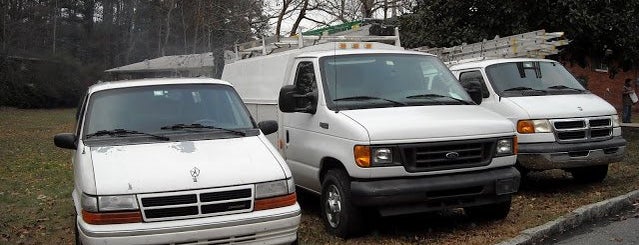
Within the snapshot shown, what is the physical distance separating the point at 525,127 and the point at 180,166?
4706mm

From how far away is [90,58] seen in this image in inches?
1647

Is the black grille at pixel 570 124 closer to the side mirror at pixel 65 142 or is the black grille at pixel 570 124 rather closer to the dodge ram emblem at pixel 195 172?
the dodge ram emblem at pixel 195 172

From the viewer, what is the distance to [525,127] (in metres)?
7.70

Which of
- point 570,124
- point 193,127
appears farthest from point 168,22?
point 193,127

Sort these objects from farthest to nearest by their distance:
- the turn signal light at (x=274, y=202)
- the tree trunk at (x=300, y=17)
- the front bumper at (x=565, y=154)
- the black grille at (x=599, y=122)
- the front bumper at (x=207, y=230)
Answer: the tree trunk at (x=300, y=17)
the black grille at (x=599, y=122)
the front bumper at (x=565, y=154)
the turn signal light at (x=274, y=202)
the front bumper at (x=207, y=230)

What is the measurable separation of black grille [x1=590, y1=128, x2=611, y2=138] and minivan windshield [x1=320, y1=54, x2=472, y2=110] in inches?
86.2

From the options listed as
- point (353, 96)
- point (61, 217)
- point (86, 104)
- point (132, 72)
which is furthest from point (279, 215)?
point (132, 72)

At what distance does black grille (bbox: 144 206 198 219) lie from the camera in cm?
446

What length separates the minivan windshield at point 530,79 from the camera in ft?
27.5

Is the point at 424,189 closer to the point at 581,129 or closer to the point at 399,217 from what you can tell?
the point at 399,217

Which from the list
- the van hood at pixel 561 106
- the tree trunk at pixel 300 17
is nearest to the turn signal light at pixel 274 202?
the van hood at pixel 561 106

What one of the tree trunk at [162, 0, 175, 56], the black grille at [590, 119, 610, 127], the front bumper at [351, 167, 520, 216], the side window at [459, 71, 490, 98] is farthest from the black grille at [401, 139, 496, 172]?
the tree trunk at [162, 0, 175, 56]

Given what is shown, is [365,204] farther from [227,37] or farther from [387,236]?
[227,37]

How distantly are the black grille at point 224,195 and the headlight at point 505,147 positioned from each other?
263cm
